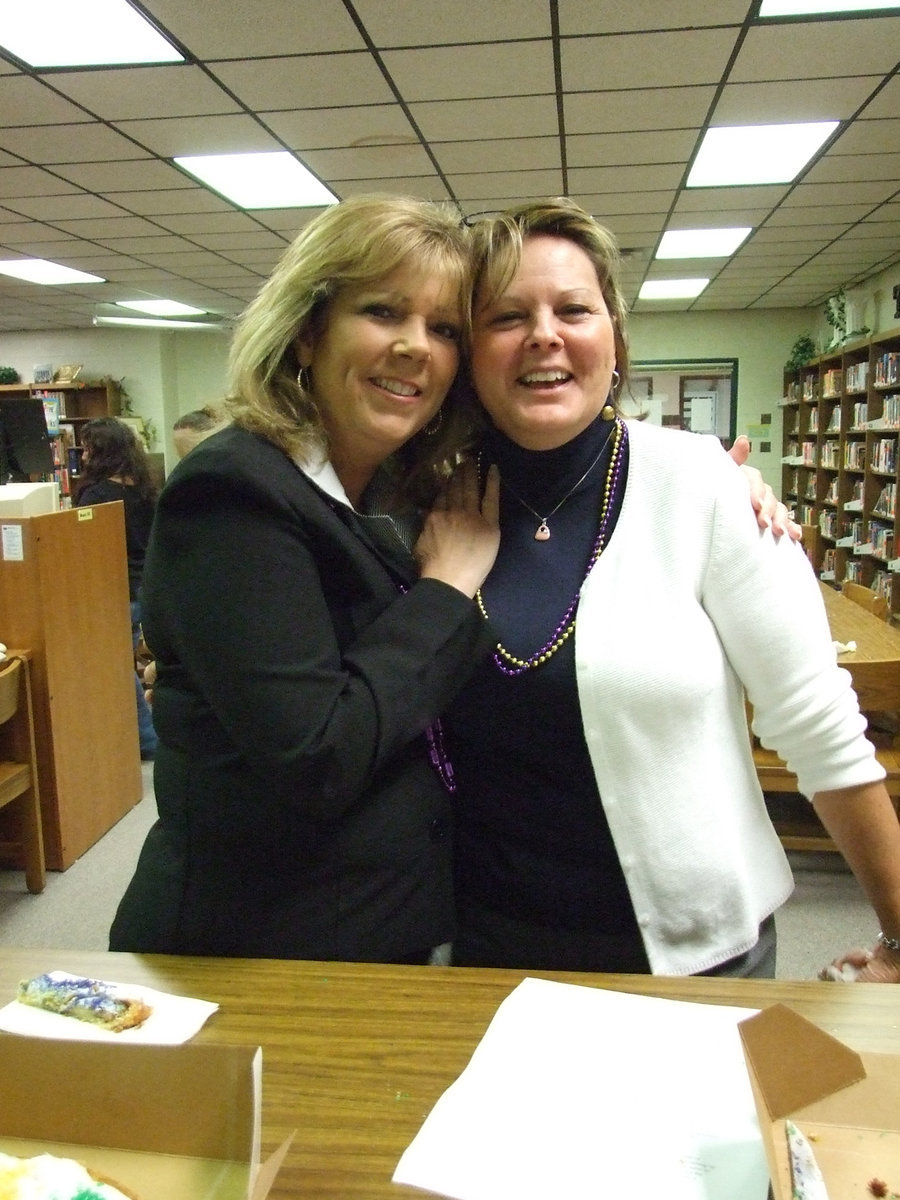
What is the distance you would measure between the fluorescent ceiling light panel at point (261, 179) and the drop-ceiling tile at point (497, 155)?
75cm

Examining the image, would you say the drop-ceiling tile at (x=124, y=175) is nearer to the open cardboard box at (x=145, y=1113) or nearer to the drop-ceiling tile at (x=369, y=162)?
the drop-ceiling tile at (x=369, y=162)

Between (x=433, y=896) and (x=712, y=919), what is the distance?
319 millimetres

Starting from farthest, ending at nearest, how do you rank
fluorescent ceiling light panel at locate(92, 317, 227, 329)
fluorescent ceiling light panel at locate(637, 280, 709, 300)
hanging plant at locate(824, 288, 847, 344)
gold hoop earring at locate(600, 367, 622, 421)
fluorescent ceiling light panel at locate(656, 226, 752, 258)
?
fluorescent ceiling light panel at locate(92, 317, 227, 329) < hanging plant at locate(824, 288, 847, 344) < fluorescent ceiling light panel at locate(637, 280, 709, 300) < fluorescent ceiling light panel at locate(656, 226, 752, 258) < gold hoop earring at locate(600, 367, 622, 421)

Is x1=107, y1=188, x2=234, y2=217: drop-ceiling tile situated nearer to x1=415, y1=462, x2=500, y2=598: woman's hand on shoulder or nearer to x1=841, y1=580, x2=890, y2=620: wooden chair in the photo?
x1=841, y1=580, x2=890, y2=620: wooden chair

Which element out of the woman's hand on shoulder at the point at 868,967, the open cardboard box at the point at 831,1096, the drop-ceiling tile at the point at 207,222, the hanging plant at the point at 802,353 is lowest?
the woman's hand on shoulder at the point at 868,967


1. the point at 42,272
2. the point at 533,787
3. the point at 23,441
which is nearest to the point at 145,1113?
the point at 533,787

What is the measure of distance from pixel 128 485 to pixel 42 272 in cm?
396

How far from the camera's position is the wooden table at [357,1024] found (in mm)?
659

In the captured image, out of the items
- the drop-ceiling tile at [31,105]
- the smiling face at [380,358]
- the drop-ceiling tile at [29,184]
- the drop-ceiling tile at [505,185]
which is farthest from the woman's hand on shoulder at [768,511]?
the drop-ceiling tile at [29,184]

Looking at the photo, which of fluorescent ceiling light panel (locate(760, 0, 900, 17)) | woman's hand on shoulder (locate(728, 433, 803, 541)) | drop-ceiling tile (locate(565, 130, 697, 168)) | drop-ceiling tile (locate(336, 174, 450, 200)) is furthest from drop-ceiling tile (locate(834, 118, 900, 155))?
woman's hand on shoulder (locate(728, 433, 803, 541))

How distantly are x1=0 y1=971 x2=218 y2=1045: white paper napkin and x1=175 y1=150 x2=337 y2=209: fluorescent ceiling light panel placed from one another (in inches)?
175

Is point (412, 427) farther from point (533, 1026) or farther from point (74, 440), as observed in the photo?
point (74, 440)

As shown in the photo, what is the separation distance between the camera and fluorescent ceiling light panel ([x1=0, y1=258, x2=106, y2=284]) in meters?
6.84

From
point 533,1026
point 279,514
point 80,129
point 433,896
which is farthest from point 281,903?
point 80,129
